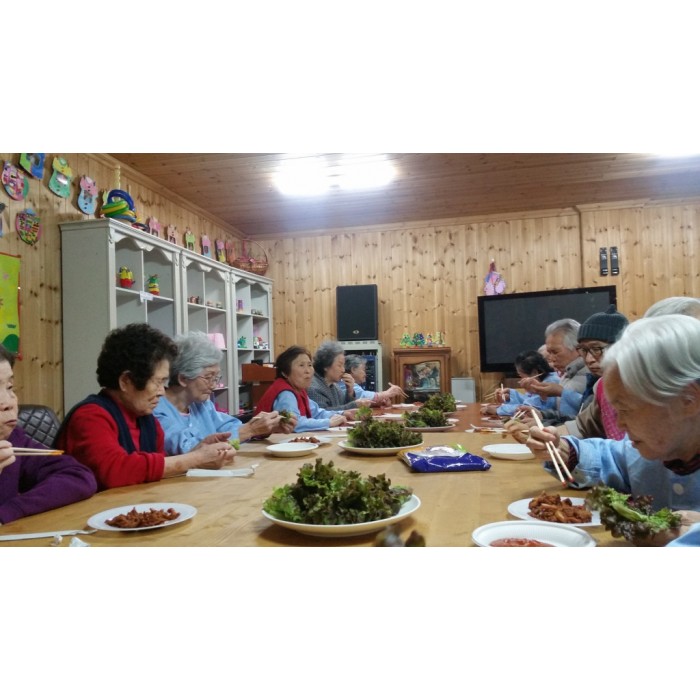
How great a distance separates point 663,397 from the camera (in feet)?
3.23

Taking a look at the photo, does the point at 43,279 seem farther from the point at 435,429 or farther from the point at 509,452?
the point at 509,452

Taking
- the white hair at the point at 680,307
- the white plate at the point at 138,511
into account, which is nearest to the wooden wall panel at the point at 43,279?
the white plate at the point at 138,511

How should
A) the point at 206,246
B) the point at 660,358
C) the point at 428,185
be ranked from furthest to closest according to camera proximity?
the point at 206,246 < the point at 428,185 < the point at 660,358

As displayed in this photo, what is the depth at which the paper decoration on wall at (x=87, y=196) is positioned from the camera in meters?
3.53

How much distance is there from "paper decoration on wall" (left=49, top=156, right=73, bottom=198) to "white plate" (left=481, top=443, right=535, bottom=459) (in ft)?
9.70

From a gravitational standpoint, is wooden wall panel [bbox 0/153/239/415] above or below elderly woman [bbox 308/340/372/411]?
above

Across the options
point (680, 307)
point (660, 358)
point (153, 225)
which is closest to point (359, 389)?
point (153, 225)

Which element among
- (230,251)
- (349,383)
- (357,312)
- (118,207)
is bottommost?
(349,383)

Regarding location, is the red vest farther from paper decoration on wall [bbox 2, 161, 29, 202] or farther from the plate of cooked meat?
the plate of cooked meat

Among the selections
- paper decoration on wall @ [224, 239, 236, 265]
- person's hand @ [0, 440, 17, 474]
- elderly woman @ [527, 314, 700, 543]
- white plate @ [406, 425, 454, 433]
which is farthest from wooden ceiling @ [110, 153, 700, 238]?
elderly woman @ [527, 314, 700, 543]

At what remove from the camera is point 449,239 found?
586cm

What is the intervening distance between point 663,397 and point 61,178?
351cm

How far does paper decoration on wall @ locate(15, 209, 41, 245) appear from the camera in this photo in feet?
10.1
